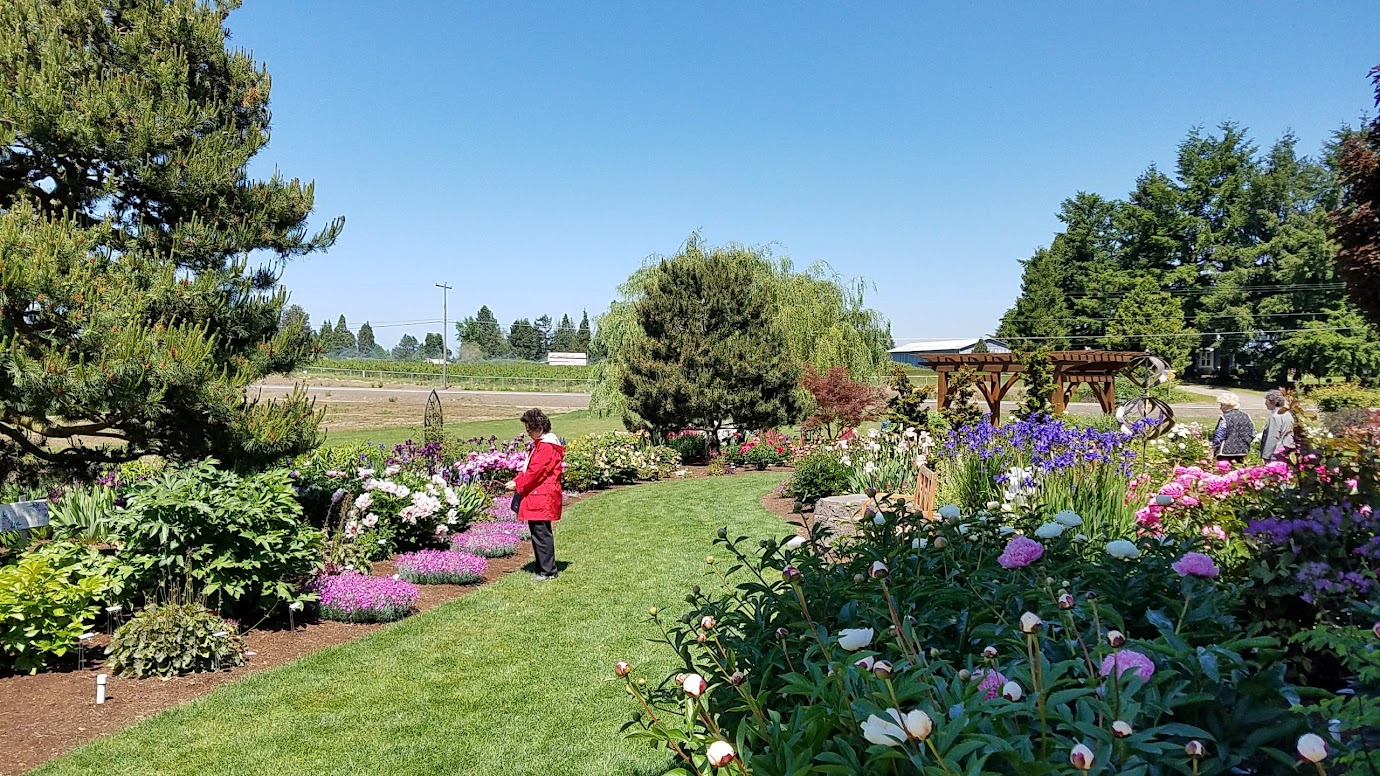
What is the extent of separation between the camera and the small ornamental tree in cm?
1097

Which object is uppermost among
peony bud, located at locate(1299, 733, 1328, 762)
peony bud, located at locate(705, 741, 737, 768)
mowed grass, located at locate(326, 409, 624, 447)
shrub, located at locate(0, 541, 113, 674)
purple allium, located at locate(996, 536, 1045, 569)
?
peony bud, located at locate(1299, 733, 1328, 762)

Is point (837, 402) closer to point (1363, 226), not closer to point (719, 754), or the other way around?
point (1363, 226)

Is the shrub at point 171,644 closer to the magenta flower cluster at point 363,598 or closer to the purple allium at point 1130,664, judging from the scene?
the magenta flower cluster at point 363,598

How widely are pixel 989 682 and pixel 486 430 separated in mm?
24521

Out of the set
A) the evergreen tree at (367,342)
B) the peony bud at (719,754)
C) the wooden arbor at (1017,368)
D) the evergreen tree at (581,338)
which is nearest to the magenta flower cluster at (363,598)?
the peony bud at (719,754)

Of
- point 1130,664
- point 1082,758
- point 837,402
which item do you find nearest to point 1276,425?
point 837,402

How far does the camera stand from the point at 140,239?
19.0ft

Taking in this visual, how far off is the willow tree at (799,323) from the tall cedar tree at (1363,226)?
10.0 metres

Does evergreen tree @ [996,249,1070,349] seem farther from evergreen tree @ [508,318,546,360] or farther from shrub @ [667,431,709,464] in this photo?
evergreen tree @ [508,318,546,360]

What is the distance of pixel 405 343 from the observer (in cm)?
14638

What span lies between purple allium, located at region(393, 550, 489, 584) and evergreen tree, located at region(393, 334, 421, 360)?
410ft

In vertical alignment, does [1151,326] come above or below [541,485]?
above

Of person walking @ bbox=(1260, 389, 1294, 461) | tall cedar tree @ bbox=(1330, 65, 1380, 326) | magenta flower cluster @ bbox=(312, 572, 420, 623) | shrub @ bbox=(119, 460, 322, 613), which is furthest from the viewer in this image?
tall cedar tree @ bbox=(1330, 65, 1380, 326)

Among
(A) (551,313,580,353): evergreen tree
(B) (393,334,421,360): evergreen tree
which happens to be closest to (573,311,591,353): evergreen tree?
(A) (551,313,580,353): evergreen tree
